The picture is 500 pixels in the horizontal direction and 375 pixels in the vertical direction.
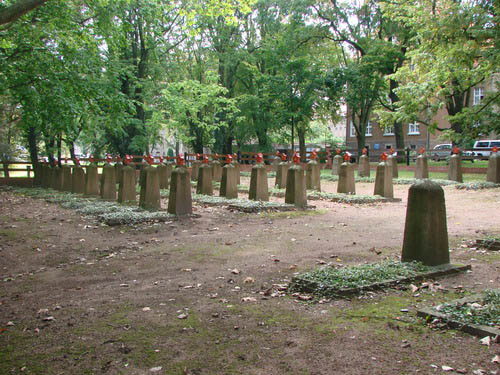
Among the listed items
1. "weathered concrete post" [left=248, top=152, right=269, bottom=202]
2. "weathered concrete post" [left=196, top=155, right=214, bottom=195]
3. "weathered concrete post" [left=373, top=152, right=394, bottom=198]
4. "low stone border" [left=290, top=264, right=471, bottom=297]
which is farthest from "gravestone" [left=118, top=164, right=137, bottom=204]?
"low stone border" [left=290, top=264, right=471, bottom=297]

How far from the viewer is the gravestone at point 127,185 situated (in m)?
14.1

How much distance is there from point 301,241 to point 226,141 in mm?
29822

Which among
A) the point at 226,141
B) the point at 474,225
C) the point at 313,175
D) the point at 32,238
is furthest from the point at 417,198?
the point at 226,141

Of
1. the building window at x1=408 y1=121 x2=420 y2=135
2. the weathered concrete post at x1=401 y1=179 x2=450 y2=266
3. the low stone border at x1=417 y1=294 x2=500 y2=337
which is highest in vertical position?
the building window at x1=408 y1=121 x2=420 y2=135

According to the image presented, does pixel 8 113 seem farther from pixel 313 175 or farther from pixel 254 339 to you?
pixel 254 339

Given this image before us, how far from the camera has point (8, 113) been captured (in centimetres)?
2859

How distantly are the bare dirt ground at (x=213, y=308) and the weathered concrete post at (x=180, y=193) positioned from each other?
186 cm

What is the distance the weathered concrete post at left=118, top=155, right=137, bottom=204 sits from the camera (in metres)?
14.1

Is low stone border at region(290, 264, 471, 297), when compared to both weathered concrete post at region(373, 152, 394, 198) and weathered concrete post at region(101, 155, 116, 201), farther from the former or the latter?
weathered concrete post at region(101, 155, 116, 201)

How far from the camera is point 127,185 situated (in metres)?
14.2

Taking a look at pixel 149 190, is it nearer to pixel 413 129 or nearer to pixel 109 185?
pixel 109 185

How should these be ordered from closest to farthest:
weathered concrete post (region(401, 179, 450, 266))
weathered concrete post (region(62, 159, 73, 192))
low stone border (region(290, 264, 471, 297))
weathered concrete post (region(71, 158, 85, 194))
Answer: low stone border (region(290, 264, 471, 297)) < weathered concrete post (region(401, 179, 450, 266)) < weathered concrete post (region(71, 158, 85, 194)) < weathered concrete post (region(62, 159, 73, 192))

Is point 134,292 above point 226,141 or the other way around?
the other way around

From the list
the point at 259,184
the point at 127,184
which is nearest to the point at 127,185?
the point at 127,184
